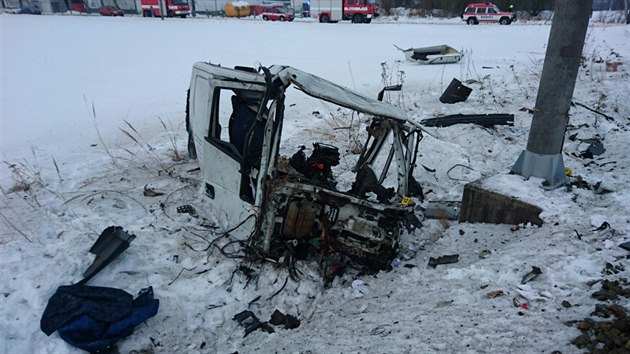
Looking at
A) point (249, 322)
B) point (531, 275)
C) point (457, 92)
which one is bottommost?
point (249, 322)

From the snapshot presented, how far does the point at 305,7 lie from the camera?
4847 centimetres

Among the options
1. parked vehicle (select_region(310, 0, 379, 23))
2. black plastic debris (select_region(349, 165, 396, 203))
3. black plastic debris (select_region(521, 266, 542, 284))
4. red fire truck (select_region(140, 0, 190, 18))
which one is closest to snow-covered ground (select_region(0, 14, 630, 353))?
black plastic debris (select_region(521, 266, 542, 284))

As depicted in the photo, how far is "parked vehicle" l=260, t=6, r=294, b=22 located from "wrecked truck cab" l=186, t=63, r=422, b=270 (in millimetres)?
36532

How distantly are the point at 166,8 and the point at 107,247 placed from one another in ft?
133

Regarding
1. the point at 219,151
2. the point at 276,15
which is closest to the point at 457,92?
the point at 219,151

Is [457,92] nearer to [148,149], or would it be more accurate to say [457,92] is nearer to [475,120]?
[475,120]

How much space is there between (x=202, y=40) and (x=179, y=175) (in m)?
17.0

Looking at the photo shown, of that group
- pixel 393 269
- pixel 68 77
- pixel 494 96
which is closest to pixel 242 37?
pixel 68 77

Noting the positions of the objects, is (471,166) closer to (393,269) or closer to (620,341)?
(393,269)

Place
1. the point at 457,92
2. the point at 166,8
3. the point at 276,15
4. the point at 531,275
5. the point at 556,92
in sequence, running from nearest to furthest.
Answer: the point at 531,275
the point at 556,92
the point at 457,92
the point at 276,15
the point at 166,8

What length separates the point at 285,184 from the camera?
11.2 feet

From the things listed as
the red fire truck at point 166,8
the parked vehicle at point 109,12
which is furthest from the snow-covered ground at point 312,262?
the parked vehicle at point 109,12

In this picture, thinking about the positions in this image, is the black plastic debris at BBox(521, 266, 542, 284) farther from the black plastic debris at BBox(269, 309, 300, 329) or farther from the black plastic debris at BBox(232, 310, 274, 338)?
the black plastic debris at BBox(232, 310, 274, 338)

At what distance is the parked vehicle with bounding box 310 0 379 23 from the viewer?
3416 cm
